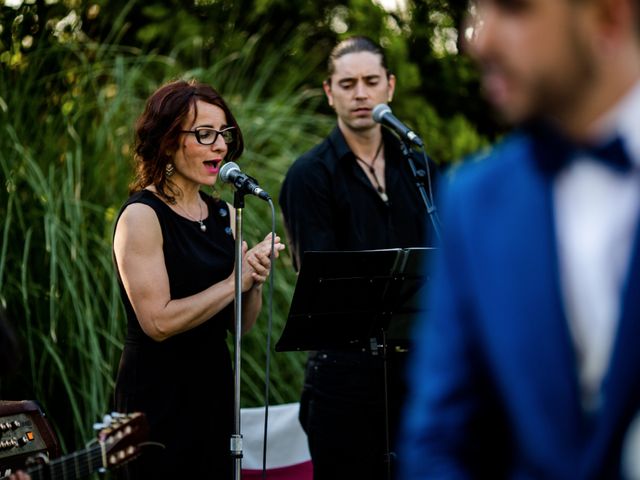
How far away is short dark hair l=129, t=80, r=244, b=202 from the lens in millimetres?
3893

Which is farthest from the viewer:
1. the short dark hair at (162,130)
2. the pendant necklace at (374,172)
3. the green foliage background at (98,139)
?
the green foliage background at (98,139)

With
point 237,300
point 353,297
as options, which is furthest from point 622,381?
point 353,297

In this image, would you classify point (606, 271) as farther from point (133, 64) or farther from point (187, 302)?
point (133, 64)

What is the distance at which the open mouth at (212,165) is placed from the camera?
3930 millimetres

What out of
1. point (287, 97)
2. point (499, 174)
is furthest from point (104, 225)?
point (499, 174)

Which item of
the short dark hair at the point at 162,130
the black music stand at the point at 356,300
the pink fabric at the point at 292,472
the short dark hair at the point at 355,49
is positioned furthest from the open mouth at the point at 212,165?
the pink fabric at the point at 292,472

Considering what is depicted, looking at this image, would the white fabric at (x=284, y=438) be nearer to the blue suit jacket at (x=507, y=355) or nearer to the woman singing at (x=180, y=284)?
the woman singing at (x=180, y=284)

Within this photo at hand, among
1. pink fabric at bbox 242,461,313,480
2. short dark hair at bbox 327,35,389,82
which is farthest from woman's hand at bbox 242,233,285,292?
pink fabric at bbox 242,461,313,480

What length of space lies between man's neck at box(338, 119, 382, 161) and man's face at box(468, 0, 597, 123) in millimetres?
3137

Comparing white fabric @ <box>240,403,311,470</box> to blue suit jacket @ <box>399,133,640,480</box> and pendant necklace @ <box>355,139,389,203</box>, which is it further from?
blue suit jacket @ <box>399,133,640,480</box>

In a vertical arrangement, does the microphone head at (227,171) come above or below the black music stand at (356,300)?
above

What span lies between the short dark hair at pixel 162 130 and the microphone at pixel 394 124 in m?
0.66

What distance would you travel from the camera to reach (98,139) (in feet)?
19.9

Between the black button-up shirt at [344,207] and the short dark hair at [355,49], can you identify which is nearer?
the black button-up shirt at [344,207]
